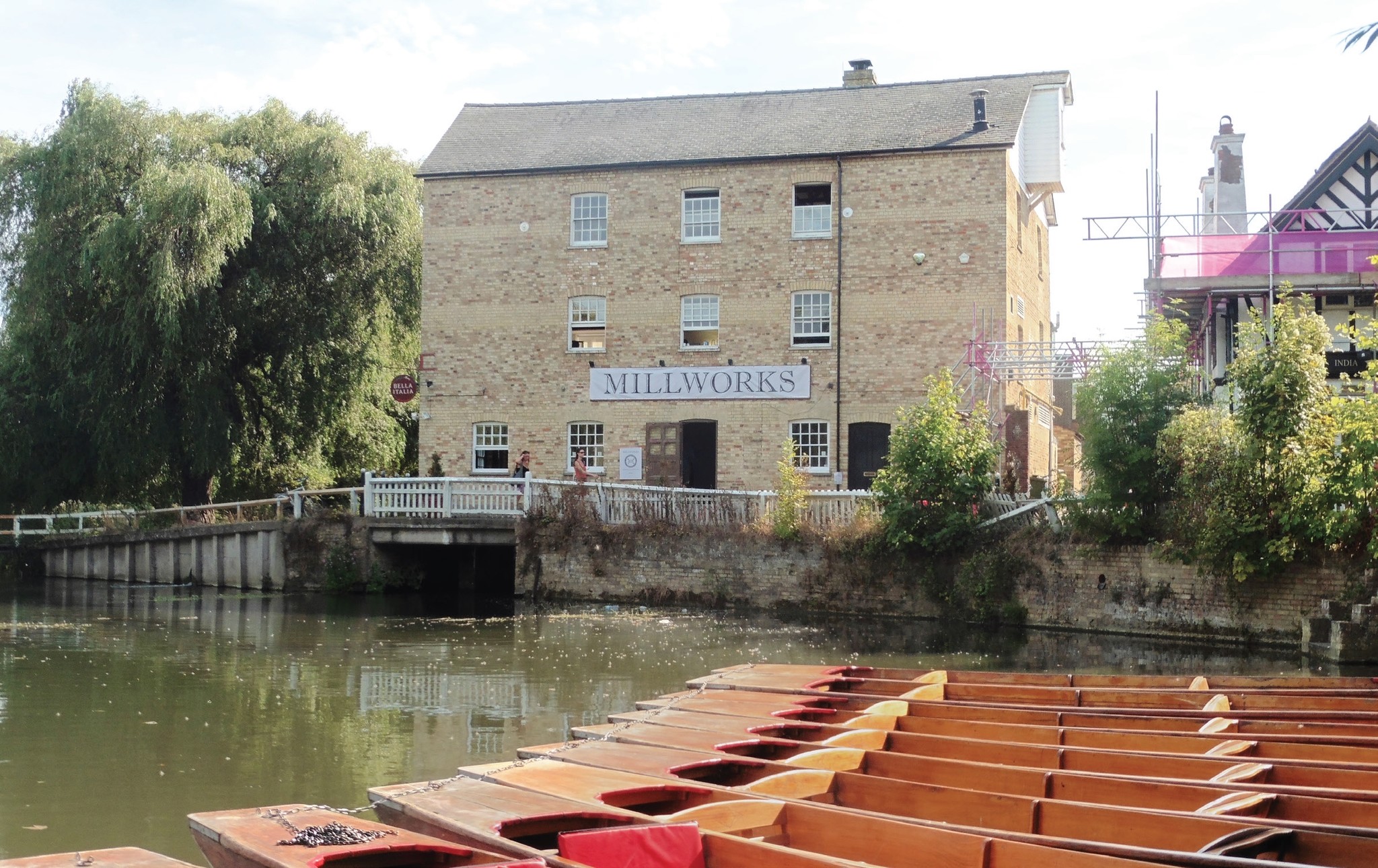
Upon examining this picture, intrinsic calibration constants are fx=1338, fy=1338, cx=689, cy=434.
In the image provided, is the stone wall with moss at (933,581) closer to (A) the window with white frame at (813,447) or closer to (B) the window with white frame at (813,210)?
(A) the window with white frame at (813,447)

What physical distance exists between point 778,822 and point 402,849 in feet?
6.05

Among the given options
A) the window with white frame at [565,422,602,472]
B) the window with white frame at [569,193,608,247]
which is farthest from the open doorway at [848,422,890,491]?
the window with white frame at [569,193,608,247]

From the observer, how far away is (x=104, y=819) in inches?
344

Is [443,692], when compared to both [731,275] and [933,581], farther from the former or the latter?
[731,275]

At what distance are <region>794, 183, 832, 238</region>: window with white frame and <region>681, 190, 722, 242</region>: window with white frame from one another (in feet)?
5.38

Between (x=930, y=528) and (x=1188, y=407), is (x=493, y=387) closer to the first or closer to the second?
(x=930, y=528)

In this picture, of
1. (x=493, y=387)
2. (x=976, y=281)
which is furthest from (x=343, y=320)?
(x=976, y=281)

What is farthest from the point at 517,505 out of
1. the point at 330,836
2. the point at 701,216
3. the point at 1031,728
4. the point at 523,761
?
the point at 330,836

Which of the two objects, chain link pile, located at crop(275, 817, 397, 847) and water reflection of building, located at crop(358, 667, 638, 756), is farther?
water reflection of building, located at crop(358, 667, 638, 756)

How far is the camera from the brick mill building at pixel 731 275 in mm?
26266

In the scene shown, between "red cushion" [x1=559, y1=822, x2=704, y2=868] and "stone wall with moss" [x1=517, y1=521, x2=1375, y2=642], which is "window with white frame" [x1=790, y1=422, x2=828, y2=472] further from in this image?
"red cushion" [x1=559, y1=822, x2=704, y2=868]

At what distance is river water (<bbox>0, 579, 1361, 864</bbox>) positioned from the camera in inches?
384

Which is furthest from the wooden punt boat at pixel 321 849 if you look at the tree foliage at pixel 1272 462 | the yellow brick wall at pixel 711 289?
the yellow brick wall at pixel 711 289

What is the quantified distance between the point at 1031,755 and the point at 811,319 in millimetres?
19560
